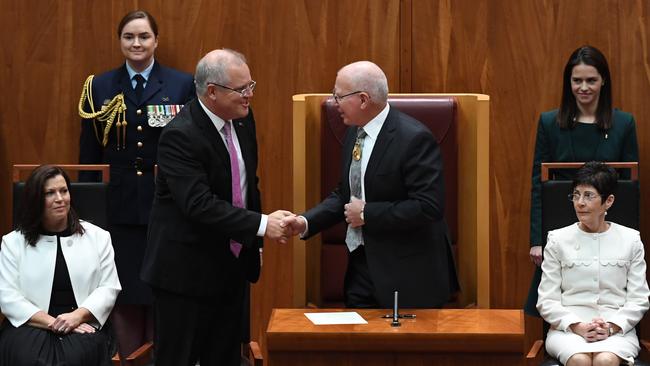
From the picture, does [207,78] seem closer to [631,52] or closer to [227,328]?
[227,328]

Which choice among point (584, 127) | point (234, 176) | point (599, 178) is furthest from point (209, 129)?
point (584, 127)

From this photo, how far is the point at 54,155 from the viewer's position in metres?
4.88

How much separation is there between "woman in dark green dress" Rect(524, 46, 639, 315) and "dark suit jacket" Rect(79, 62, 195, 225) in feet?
4.62

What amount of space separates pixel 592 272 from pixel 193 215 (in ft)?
4.15

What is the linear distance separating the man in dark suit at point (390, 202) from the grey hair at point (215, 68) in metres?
0.36

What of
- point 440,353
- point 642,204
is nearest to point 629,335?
point 440,353

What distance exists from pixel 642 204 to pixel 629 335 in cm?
114

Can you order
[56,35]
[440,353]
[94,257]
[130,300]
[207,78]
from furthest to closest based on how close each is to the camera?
1. [56,35]
2. [130,300]
3. [94,257]
4. [207,78]
5. [440,353]

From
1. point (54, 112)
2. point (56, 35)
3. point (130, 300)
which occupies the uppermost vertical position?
point (56, 35)

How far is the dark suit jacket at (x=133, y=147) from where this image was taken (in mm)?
4500

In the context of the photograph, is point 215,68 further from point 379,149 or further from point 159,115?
point 159,115

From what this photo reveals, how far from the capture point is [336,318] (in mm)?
3268

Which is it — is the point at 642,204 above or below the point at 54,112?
below

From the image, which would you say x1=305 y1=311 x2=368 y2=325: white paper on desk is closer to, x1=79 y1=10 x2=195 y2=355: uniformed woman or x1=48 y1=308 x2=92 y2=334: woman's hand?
x1=48 y1=308 x2=92 y2=334: woman's hand
